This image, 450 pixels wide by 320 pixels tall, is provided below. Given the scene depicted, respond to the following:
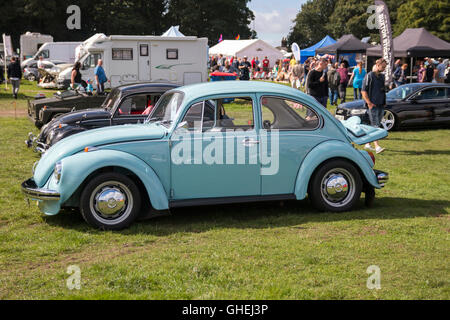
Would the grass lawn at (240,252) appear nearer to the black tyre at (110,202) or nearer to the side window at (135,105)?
the black tyre at (110,202)

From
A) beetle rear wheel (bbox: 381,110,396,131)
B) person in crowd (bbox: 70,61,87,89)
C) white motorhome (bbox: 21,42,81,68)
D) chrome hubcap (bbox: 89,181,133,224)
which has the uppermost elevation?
white motorhome (bbox: 21,42,81,68)

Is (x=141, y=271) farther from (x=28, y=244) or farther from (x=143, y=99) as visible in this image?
(x=143, y=99)

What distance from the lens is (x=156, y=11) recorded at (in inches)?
2857

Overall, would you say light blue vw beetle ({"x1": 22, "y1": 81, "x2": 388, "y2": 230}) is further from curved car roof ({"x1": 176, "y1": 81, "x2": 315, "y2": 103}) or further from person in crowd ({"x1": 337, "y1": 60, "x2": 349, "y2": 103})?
person in crowd ({"x1": 337, "y1": 60, "x2": 349, "y2": 103})

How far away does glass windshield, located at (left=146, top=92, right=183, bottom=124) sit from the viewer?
23.0 feet

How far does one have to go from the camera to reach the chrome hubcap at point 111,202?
6.34 m

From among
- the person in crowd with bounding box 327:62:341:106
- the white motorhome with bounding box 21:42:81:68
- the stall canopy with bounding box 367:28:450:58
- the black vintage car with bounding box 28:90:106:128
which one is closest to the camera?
the black vintage car with bounding box 28:90:106:128

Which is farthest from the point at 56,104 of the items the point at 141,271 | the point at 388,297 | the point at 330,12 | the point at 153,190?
the point at 330,12

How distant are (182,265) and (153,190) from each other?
1402 mm

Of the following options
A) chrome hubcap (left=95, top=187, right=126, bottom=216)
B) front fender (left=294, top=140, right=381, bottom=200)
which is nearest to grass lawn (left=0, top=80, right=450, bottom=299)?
chrome hubcap (left=95, top=187, right=126, bottom=216)

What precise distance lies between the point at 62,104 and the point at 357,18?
68.6 meters

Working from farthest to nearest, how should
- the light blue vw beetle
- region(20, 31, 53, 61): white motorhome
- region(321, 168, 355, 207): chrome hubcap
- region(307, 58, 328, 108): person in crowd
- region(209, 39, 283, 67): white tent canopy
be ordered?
region(20, 31, 53, 61): white motorhome → region(209, 39, 283, 67): white tent canopy → region(307, 58, 328, 108): person in crowd → region(321, 168, 355, 207): chrome hubcap → the light blue vw beetle

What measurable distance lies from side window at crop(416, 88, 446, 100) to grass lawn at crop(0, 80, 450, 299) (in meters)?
8.10

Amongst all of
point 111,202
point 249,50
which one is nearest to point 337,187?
point 111,202
